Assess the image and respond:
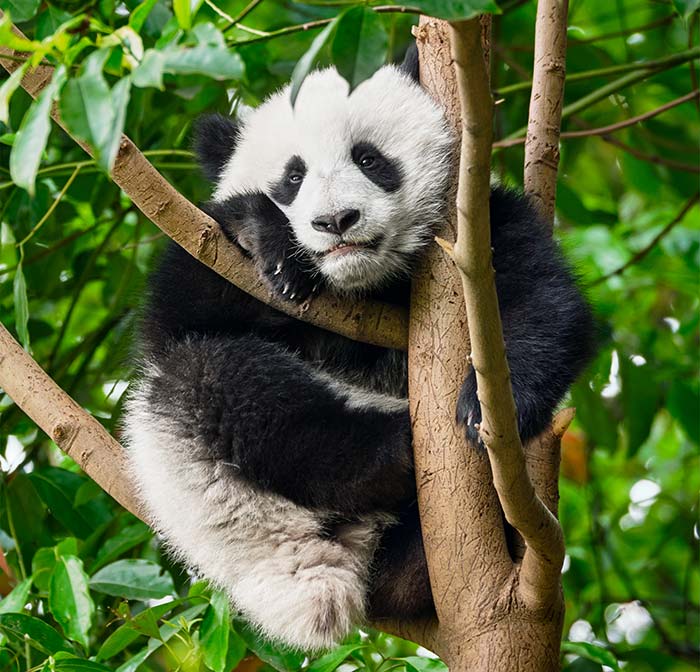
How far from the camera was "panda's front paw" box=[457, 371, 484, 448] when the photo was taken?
87.5 inches

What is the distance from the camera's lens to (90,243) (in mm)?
4402

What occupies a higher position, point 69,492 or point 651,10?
point 651,10

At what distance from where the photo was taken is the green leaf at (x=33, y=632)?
248 cm

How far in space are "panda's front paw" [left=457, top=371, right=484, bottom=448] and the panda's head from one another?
0.51m

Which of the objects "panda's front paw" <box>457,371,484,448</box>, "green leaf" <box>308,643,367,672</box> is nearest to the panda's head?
"panda's front paw" <box>457,371,484,448</box>

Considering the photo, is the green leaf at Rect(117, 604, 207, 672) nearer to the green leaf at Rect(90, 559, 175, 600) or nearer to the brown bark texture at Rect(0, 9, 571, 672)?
the green leaf at Rect(90, 559, 175, 600)

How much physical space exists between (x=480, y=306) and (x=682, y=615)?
4134 mm

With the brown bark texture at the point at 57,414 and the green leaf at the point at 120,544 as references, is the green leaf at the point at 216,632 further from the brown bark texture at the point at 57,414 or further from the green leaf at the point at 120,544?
the green leaf at the point at 120,544

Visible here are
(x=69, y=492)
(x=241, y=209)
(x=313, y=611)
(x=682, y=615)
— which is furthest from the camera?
(x=682, y=615)

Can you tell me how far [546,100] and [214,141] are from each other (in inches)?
43.0

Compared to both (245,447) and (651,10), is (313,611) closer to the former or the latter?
(245,447)

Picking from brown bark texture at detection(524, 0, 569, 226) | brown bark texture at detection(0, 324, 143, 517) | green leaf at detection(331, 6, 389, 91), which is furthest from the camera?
brown bark texture at detection(524, 0, 569, 226)

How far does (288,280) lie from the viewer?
2.54m

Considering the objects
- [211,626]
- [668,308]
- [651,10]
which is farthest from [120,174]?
[668,308]
